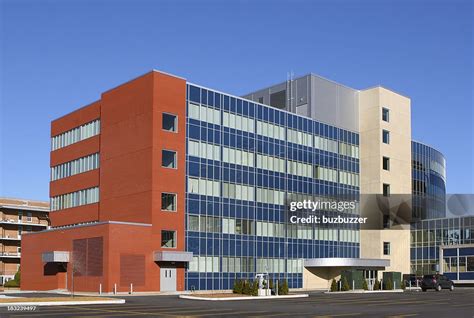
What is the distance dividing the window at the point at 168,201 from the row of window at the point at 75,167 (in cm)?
1150

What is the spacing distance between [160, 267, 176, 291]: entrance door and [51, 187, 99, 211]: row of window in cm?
1340

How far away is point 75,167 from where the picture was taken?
7475 cm

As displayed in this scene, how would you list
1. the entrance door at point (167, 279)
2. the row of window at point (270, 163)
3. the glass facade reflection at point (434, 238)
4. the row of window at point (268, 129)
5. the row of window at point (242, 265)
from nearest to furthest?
the entrance door at point (167, 279), the row of window at point (242, 265), the row of window at point (268, 129), the row of window at point (270, 163), the glass facade reflection at point (434, 238)

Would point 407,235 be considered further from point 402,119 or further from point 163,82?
point 163,82

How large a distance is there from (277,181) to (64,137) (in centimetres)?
2612

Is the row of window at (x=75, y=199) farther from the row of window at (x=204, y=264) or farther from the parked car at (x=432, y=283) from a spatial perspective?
the parked car at (x=432, y=283)

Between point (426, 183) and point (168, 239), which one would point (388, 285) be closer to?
point (168, 239)

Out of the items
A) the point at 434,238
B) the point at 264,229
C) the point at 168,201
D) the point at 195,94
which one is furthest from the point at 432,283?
the point at 195,94

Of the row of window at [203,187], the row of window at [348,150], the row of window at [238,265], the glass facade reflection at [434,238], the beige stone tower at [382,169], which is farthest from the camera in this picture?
the glass facade reflection at [434,238]

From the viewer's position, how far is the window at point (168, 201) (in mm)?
62438

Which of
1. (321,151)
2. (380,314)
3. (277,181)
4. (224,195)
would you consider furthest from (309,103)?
(380,314)

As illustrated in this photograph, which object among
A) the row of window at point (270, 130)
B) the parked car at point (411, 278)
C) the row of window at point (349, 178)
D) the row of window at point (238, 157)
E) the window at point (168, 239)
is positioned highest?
the row of window at point (270, 130)

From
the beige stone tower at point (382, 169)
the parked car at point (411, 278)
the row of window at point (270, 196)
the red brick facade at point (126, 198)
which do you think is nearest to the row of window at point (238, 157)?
the row of window at point (270, 196)

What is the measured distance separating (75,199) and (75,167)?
3729 millimetres
